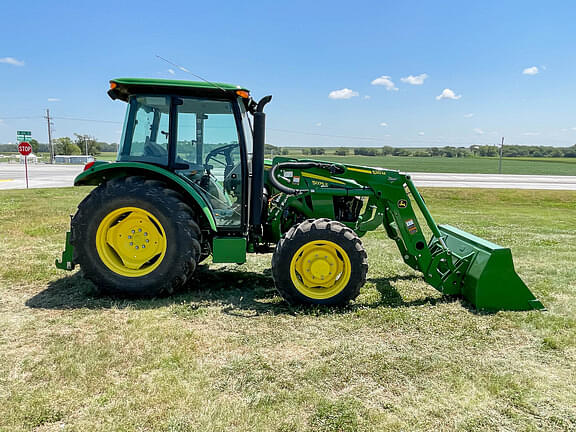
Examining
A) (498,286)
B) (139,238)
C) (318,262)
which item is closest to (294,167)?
(318,262)

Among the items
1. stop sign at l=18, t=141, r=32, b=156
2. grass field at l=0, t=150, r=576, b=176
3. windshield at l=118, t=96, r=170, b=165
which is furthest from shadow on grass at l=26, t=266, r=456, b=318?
grass field at l=0, t=150, r=576, b=176

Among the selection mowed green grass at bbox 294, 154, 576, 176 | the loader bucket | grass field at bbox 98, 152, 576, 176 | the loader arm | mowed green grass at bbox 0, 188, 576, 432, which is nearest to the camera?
mowed green grass at bbox 0, 188, 576, 432

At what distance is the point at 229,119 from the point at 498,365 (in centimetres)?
376

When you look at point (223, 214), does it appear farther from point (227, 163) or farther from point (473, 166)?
point (473, 166)

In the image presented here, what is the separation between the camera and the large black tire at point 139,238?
4.69 m

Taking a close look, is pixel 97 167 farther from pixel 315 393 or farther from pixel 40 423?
pixel 315 393

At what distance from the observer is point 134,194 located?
4.70 meters

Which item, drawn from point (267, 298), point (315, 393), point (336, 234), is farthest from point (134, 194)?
point (315, 393)

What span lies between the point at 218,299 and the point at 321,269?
4.35 ft

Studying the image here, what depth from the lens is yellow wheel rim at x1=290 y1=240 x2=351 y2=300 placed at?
460cm

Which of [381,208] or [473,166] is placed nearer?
[381,208]

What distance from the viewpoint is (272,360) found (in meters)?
3.46

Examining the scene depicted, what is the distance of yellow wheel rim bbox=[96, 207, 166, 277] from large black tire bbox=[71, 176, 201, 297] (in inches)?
0.5

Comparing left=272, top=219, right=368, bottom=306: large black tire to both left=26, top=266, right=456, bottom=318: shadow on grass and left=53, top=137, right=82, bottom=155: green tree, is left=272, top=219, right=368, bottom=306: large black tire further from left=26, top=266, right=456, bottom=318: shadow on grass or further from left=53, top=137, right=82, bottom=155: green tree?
left=53, top=137, right=82, bottom=155: green tree
